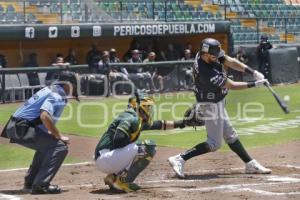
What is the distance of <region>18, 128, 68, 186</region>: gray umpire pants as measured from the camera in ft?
22.5

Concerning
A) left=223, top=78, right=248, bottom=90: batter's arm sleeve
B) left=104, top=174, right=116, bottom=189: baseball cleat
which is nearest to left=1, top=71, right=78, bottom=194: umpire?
left=104, top=174, right=116, bottom=189: baseball cleat

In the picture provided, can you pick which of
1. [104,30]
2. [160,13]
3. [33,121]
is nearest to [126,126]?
[33,121]

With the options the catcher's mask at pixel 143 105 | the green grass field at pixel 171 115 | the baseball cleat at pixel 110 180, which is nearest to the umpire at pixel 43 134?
the baseball cleat at pixel 110 180

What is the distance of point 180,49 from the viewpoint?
22797 millimetres

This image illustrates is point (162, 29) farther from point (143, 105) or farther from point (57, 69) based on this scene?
point (143, 105)

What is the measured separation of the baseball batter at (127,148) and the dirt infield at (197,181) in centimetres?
17

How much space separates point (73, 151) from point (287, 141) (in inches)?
132

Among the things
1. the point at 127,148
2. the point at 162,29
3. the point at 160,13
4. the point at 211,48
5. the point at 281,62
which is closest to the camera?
the point at 127,148

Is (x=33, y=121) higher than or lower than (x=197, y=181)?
higher

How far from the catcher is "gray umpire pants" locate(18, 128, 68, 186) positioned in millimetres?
369

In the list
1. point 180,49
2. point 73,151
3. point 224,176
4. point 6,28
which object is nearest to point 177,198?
point 224,176

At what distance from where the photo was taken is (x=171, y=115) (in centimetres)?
1487

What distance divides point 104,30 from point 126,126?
14263mm

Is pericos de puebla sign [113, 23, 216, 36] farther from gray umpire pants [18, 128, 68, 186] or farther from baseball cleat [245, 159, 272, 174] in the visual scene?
gray umpire pants [18, 128, 68, 186]
